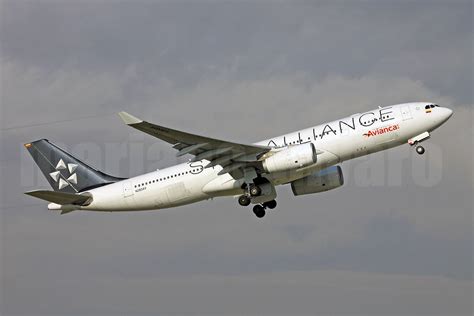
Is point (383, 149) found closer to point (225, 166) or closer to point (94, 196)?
point (225, 166)

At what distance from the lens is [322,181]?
149ft

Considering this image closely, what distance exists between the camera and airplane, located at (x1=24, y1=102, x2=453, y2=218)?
133ft

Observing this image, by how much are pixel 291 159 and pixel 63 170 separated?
15974 mm

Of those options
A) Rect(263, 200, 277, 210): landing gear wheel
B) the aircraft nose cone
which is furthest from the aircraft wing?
the aircraft nose cone

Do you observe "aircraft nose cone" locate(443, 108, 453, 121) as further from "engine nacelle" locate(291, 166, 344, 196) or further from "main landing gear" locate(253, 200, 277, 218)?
"main landing gear" locate(253, 200, 277, 218)

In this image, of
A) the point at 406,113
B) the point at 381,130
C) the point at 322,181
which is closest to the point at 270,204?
the point at 322,181

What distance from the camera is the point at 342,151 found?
4062 centimetres

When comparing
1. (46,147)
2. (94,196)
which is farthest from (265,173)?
(46,147)

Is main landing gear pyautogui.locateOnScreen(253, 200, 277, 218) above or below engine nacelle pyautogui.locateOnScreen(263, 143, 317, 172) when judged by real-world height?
below

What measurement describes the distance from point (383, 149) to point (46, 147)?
70.0ft

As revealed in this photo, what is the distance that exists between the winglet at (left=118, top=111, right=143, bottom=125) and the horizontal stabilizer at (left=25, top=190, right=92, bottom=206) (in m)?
9.10

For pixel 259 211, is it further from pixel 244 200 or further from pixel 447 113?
pixel 447 113

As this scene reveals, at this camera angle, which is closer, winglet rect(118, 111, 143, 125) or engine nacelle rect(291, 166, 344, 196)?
winglet rect(118, 111, 143, 125)

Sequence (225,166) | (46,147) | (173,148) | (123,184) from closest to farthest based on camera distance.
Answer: (173,148) → (225,166) → (123,184) → (46,147)
